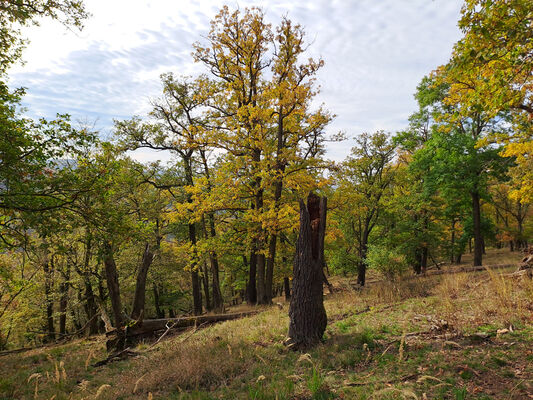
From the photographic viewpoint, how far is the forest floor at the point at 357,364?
4.10 meters

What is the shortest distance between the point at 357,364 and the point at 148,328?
8779mm

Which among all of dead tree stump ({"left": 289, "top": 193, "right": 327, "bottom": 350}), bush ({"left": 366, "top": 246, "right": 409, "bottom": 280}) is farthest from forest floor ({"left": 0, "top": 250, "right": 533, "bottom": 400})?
bush ({"left": 366, "top": 246, "right": 409, "bottom": 280})

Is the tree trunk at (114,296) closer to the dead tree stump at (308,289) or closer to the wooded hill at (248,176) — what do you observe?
the wooded hill at (248,176)

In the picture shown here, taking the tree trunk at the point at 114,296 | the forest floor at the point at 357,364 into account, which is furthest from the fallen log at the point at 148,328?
the forest floor at the point at 357,364

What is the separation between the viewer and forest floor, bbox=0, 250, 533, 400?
410 cm

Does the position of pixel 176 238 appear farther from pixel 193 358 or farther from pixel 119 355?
pixel 193 358

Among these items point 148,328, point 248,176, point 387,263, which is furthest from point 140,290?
point 387,263

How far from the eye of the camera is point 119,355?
335 inches

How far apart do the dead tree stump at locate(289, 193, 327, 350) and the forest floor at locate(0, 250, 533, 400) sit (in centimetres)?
38

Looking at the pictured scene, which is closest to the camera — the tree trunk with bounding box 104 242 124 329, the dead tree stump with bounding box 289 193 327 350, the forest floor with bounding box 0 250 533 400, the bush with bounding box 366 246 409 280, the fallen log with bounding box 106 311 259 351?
the forest floor with bounding box 0 250 533 400

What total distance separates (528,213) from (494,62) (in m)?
46.6

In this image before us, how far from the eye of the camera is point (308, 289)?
691 centimetres

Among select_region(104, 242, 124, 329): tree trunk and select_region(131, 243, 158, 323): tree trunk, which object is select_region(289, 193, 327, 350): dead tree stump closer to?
select_region(131, 243, 158, 323): tree trunk

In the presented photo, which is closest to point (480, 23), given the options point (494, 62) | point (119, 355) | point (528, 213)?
point (494, 62)
